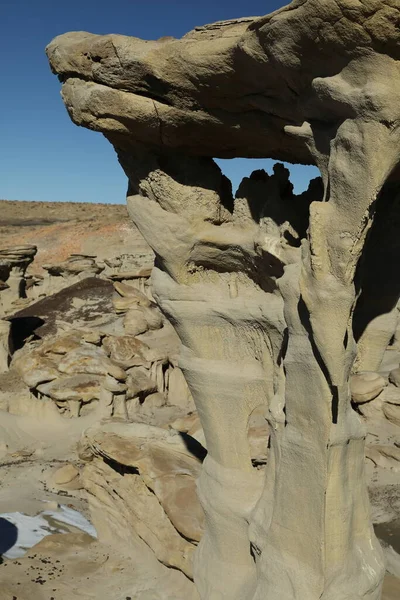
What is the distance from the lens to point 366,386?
1001cm

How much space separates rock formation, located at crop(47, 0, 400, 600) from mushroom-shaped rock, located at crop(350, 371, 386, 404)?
4381 millimetres

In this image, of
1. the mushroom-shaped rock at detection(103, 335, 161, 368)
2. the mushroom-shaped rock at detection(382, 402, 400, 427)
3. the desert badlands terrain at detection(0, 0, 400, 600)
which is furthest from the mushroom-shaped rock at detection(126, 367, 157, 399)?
the mushroom-shaped rock at detection(382, 402, 400, 427)

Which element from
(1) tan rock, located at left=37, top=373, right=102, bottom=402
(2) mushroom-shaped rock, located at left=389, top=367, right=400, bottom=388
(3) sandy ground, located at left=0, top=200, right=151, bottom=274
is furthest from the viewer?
(3) sandy ground, located at left=0, top=200, right=151, bottom=274

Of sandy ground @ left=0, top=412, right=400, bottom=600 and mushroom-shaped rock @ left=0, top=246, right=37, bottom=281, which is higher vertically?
mushroom-shaped rock @ left=0, top=246, right=37, bottom=281

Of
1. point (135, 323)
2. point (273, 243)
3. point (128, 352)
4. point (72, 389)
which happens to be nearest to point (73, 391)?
point (72, 389)

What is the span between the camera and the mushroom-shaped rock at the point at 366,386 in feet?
32.7

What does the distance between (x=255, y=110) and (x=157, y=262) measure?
1.79m

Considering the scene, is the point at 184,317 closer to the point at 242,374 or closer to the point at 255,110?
the point at 242,374

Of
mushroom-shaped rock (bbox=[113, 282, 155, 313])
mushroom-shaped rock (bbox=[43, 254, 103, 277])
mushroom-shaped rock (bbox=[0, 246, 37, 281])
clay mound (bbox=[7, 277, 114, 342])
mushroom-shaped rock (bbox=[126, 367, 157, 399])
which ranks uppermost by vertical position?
mushroom-shaped rock (bbox=[0, 246, 37, 281])

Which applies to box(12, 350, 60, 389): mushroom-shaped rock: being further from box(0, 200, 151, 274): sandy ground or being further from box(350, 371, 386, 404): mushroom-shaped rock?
box(0, 200, 151, 274): sandy ground

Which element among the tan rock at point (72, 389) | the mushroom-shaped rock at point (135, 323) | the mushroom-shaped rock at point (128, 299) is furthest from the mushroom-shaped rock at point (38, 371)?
the mushroom-shaped rock at point (128, 299)

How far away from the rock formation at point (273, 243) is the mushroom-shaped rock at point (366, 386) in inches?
172

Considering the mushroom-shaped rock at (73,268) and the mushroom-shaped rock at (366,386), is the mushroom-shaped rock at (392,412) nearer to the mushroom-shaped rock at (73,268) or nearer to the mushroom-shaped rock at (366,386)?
the mushroom-shaped rock at (366,386)

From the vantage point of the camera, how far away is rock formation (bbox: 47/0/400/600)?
338 cm
